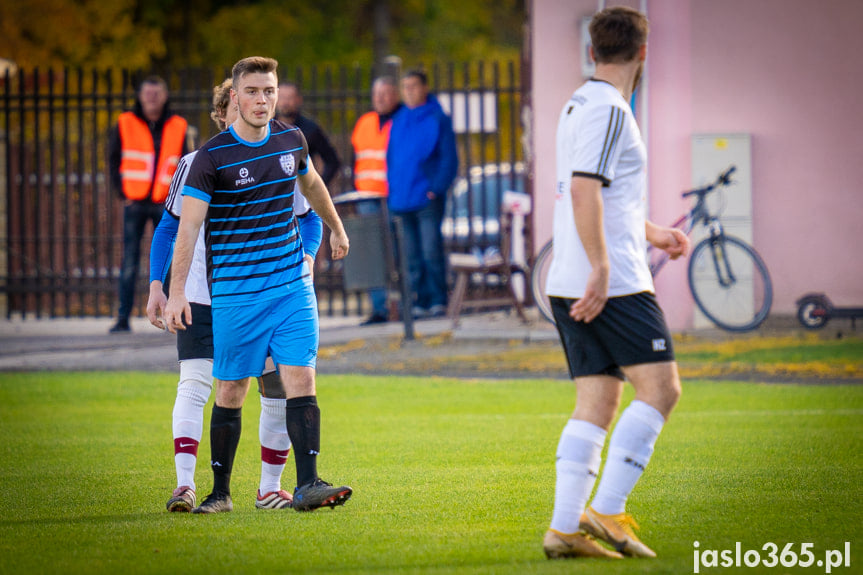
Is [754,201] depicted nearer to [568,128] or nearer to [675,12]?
[675,12]

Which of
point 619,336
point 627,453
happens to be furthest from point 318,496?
point 619,336

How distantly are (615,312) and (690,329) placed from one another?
28.9 ft

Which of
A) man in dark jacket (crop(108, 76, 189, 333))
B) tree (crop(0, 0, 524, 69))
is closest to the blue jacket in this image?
man in dark jacket (crop(108, 76, 189, 333))

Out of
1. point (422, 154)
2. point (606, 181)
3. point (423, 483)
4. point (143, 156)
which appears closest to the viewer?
point (606, 181)

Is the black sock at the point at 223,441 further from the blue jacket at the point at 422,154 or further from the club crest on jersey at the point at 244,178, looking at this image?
the blue jacket at the point at 422,154

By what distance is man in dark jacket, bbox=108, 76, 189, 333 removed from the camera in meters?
12.9

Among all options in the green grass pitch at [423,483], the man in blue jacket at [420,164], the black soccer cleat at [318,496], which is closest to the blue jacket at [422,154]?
the man in blue jacket at [420,164]

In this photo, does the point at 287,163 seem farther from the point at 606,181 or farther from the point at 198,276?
the point at 606,181

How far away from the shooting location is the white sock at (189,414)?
5.64m

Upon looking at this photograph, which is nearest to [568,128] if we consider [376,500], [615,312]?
[615,312]

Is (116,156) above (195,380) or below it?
above

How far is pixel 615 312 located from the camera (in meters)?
4.33

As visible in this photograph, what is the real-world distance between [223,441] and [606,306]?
1.92 m

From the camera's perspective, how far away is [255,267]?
5301mm
